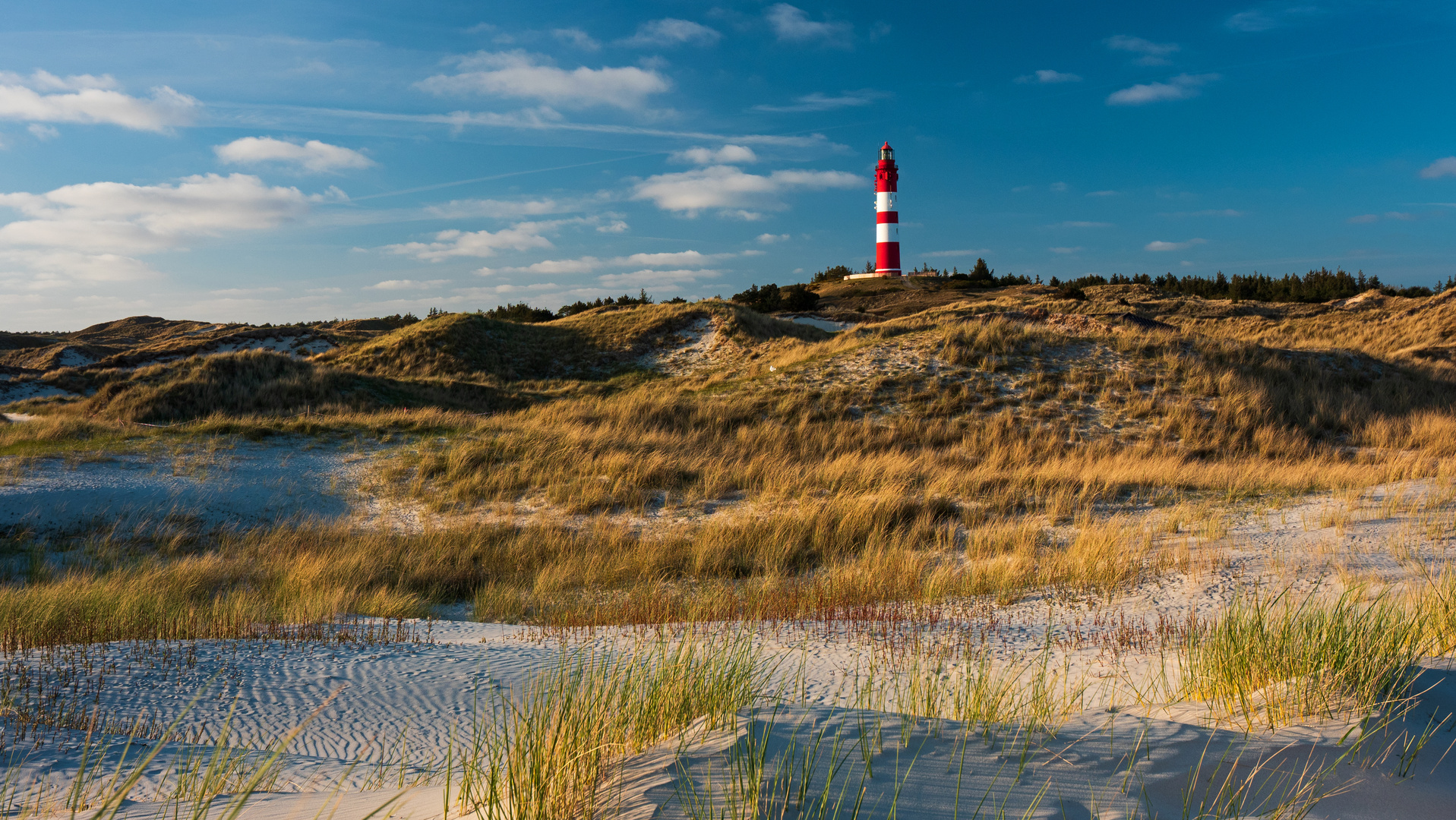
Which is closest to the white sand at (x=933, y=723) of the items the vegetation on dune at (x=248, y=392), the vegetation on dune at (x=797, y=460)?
the vegetation on dune at (x=797, y=460)

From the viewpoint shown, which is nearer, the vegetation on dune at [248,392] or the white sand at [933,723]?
the white sand at [933,723]

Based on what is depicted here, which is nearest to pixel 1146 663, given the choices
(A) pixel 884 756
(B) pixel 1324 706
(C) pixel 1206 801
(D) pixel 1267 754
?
(B) pixel 1324 706

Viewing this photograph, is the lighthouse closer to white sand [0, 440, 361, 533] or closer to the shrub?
the shrub

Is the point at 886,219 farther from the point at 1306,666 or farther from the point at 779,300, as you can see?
the point at 1306,666

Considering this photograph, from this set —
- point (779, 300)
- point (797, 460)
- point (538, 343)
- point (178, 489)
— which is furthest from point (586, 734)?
point (779, 300)

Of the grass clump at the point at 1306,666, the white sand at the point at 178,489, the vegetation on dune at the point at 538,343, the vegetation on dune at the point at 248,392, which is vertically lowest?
the white sand at the point at 178,489

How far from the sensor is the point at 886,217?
54.2m

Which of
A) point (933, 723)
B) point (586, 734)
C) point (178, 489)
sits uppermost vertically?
point (586, 734)

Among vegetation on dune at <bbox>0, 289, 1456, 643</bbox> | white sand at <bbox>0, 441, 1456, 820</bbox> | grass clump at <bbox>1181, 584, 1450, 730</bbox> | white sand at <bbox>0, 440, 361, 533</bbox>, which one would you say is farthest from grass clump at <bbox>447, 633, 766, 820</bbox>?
white sand at <bbox>0, 440, 361, 533</bbox>

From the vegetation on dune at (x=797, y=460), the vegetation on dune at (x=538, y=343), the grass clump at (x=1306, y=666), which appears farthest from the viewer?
the vegetation on dune at (x=538, y=343)

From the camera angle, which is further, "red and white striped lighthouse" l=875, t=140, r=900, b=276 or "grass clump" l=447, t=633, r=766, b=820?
"red and white striped lighthouse" l=875, t=140, r=900, b=276

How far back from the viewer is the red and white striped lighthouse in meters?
52.8

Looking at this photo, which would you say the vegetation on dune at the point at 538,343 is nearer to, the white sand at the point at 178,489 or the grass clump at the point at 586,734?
the white sand at the point at 178,489

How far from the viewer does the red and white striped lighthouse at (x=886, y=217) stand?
52.8 m
